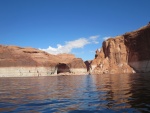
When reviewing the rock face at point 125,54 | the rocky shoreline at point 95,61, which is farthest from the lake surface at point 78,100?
the rock face at point 125,54

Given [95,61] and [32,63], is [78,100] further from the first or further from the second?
[95,61]

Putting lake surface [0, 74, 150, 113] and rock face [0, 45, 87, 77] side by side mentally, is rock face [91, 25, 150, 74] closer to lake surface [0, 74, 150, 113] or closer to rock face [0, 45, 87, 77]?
rock face [0, 45, 87, 77]

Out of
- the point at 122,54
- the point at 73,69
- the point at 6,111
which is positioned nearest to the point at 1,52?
the point at 73,69

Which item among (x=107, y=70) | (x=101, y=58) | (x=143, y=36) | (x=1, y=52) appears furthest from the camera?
(x=101, y=58)

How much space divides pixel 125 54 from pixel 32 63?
55.4 metres

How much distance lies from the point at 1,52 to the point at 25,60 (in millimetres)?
11688

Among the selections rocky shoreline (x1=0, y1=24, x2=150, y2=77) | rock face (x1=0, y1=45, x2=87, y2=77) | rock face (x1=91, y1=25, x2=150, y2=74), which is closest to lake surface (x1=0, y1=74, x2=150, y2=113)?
rock face (x1=0, y1=45, x2=87, y2=77)

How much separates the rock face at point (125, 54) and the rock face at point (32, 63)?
14.1 meters

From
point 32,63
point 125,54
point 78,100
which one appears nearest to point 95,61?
point 125,54

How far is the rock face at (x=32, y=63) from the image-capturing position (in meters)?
105

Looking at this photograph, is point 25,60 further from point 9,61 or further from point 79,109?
point 79,109

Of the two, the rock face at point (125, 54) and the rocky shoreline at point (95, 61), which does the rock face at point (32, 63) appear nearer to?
the rocky shoreline at point (95, 61)

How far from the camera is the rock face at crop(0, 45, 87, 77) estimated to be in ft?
346

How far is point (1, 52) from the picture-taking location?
358ft
